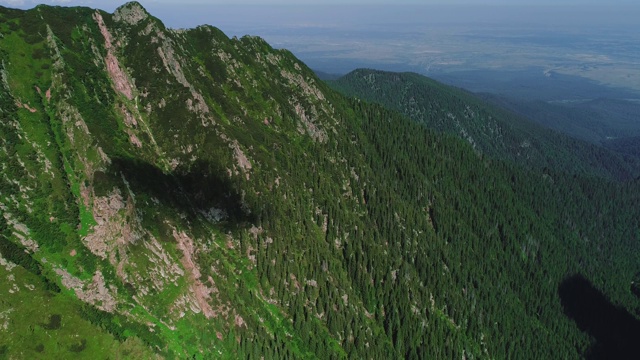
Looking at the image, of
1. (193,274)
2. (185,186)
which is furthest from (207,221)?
(193,274)

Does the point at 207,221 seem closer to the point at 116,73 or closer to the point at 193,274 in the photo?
the point at 193,274

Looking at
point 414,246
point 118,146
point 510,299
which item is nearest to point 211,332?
point 118,146

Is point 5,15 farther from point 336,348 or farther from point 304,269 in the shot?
point 336,348

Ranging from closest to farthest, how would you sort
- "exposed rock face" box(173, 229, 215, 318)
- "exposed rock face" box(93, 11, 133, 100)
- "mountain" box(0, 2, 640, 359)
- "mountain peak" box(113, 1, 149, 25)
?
"mountain" box(0, 2, 640, 359), "exposed rock face" box(173, 229, 215, 318), "exposed rock face" box(93, 11, 133, 100), "mountain peak" box(113, 1, 149, 25)

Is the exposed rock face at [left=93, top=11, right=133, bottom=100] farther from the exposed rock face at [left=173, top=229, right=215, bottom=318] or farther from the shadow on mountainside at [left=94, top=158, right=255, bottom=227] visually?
the exposed rock face at [left=173, top=229, right=215, bottom=318]

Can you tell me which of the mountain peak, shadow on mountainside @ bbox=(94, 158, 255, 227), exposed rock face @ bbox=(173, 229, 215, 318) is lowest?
exposed rock face @ bbox=(173, 229, 215, 318)

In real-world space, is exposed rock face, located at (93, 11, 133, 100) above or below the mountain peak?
below

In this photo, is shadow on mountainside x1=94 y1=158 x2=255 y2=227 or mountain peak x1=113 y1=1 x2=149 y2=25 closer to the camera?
shadow on mountainside x1=94 y1=158 x2=255 y2=227

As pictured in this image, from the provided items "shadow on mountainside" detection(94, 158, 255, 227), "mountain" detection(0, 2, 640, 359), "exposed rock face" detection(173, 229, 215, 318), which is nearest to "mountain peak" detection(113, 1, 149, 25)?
"mountain" detection(0, 2, 640, 359)
